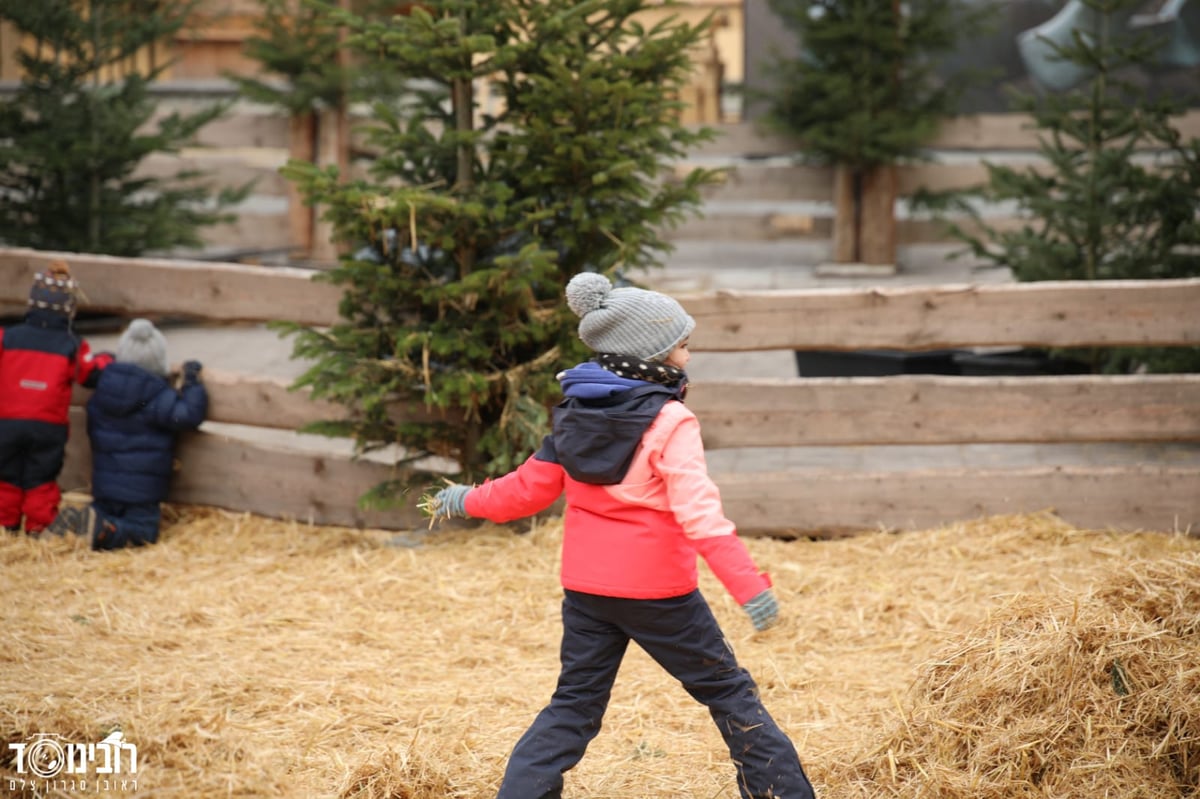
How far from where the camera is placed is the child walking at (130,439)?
6.14 metres

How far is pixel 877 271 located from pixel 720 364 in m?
2.78

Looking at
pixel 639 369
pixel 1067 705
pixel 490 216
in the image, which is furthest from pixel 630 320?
pixel 490 216

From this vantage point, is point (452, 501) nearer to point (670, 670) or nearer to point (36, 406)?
point (670, 670)

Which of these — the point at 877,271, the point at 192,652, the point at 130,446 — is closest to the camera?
the point at 192,652

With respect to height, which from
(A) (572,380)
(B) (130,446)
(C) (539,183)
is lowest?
(B) (130,446)

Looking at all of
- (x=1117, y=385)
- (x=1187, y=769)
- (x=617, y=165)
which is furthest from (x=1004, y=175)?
(x=1187, y=769)

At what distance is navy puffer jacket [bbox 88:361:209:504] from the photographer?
615 centimetres

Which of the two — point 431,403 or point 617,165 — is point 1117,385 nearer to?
point 617,165

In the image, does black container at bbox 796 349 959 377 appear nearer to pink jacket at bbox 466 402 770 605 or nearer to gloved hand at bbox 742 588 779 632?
pink jacket at bbox 466 402 770 605

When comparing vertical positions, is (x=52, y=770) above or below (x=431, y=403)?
below

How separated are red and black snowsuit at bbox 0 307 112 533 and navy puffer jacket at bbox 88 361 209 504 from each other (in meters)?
0.15

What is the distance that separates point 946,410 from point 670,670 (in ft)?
10.1

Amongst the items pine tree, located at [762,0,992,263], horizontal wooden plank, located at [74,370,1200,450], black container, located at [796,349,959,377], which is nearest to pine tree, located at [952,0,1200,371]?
black container, located at [796,349,959,377]

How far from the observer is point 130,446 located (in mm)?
6219
